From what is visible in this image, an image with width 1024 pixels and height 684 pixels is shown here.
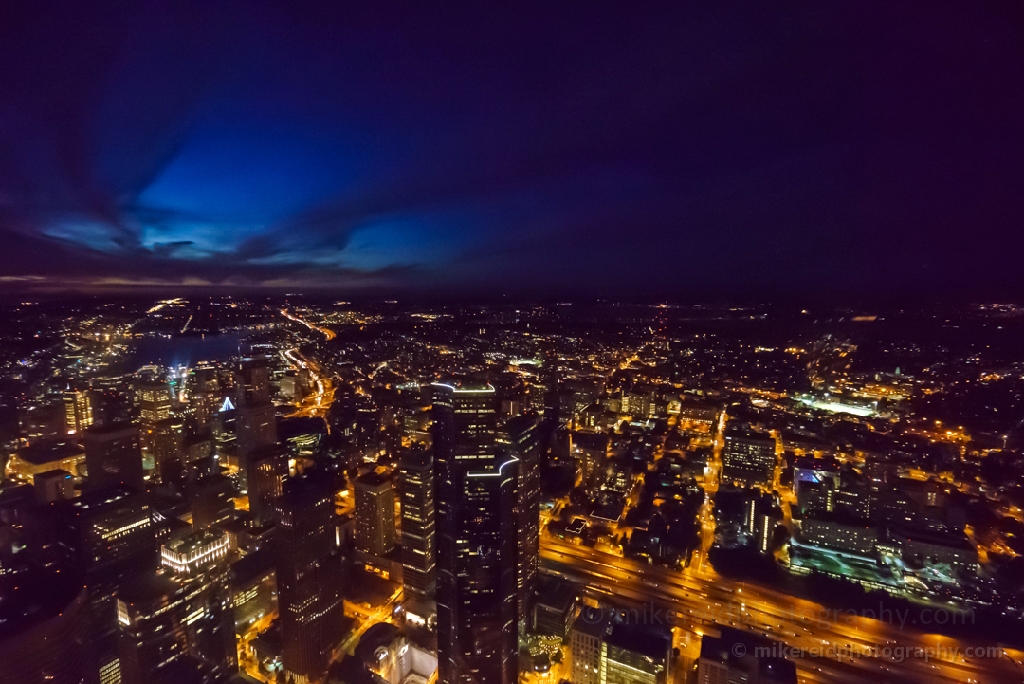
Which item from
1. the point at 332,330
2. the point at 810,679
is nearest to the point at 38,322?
the point at 332,330

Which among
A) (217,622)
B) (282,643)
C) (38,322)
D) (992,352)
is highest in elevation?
(38,322)

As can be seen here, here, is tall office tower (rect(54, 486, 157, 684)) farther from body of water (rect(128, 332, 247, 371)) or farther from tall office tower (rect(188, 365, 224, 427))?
body of water (rect(128, 332, 247, 371))

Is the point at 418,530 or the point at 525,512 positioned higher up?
the point at 525,512

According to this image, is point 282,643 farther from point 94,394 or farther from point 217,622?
point 94,394

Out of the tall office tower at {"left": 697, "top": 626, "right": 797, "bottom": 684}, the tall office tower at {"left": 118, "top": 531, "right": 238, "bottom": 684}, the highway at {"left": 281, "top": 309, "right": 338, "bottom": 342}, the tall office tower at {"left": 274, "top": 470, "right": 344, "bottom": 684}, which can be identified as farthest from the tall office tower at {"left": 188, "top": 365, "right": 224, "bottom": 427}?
the tall office tower at {"left": 697, "top": 626, "right": 797, "bottom": 684}

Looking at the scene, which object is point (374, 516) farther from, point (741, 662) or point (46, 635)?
point (741, 662)

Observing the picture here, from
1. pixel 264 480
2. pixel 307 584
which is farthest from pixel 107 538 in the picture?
pixel 264 480
